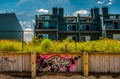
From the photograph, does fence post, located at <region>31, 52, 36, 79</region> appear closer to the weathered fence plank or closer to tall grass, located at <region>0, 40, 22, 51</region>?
the weathered fence plank

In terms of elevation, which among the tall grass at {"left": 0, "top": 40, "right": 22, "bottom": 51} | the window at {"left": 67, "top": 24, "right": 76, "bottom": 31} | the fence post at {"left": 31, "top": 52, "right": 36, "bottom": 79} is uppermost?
the window at {"left": 67, "top": 24, "right": 76, "bottom": 31}

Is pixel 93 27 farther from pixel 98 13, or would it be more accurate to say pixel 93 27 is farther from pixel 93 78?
pixel 93 78

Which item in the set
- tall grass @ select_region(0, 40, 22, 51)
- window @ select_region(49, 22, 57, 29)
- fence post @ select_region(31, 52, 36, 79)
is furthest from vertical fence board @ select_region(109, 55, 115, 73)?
window @ select_region(49, 22, 57, 29)

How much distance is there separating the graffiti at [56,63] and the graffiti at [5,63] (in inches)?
81.3

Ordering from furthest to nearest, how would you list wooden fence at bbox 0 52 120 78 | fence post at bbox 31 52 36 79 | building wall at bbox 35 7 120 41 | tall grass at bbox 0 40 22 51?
building wall at bbox 35 7 120 41 → tall grass at bbox 0 40 22 51 → wooden fence at bbox 0 52 120 78 → fence post at bbox 31 52 36 79

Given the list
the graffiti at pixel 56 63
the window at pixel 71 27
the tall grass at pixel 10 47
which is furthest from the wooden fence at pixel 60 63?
the window at pixel 71 27

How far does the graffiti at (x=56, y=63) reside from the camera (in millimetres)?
20578

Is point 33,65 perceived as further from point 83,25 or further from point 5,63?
point 83,25

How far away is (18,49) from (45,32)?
25237 mm

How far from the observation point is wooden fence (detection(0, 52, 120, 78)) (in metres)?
20.3

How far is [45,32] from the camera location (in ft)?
159

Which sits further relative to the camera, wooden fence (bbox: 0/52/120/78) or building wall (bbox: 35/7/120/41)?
building wall (bbox: 35/7/120/41)

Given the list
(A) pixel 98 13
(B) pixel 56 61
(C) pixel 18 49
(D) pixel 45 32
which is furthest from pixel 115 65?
(A) pixel 98 13

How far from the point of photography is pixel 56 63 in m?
20.7
